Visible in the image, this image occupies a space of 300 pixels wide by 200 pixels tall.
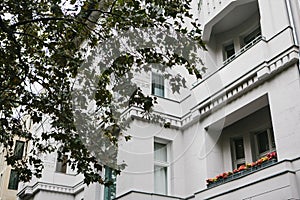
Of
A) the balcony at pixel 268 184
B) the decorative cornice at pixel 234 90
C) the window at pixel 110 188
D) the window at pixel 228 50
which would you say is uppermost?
the window at pixel 228 50

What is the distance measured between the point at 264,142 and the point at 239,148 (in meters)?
0.85

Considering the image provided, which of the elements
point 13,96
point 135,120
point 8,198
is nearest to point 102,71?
point 13,96

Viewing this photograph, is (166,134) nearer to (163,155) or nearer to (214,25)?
(163,155)

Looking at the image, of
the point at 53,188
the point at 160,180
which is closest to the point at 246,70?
the point at 160,180

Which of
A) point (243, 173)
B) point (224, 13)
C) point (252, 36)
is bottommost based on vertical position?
point (243, 173)

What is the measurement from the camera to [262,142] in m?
10.8

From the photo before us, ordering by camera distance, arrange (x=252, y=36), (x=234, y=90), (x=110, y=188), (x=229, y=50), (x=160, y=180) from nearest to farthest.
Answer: (x=234, y=90) < (x=160, y=180) < (x=252, y=36) < (x=110, y=188) < (x=229, y=50)

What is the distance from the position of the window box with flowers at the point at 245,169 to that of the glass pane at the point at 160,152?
1.83 metres

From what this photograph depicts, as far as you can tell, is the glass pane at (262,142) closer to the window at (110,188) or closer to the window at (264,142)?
the window at (264,142)

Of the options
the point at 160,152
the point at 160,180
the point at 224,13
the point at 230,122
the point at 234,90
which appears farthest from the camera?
the point at 160,152

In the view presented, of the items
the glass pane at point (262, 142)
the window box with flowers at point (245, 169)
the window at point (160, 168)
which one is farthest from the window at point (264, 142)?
the window at point (160, 168)

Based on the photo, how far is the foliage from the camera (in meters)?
7.85

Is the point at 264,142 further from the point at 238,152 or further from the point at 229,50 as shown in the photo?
the point at 229,50

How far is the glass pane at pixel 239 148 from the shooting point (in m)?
11.2
